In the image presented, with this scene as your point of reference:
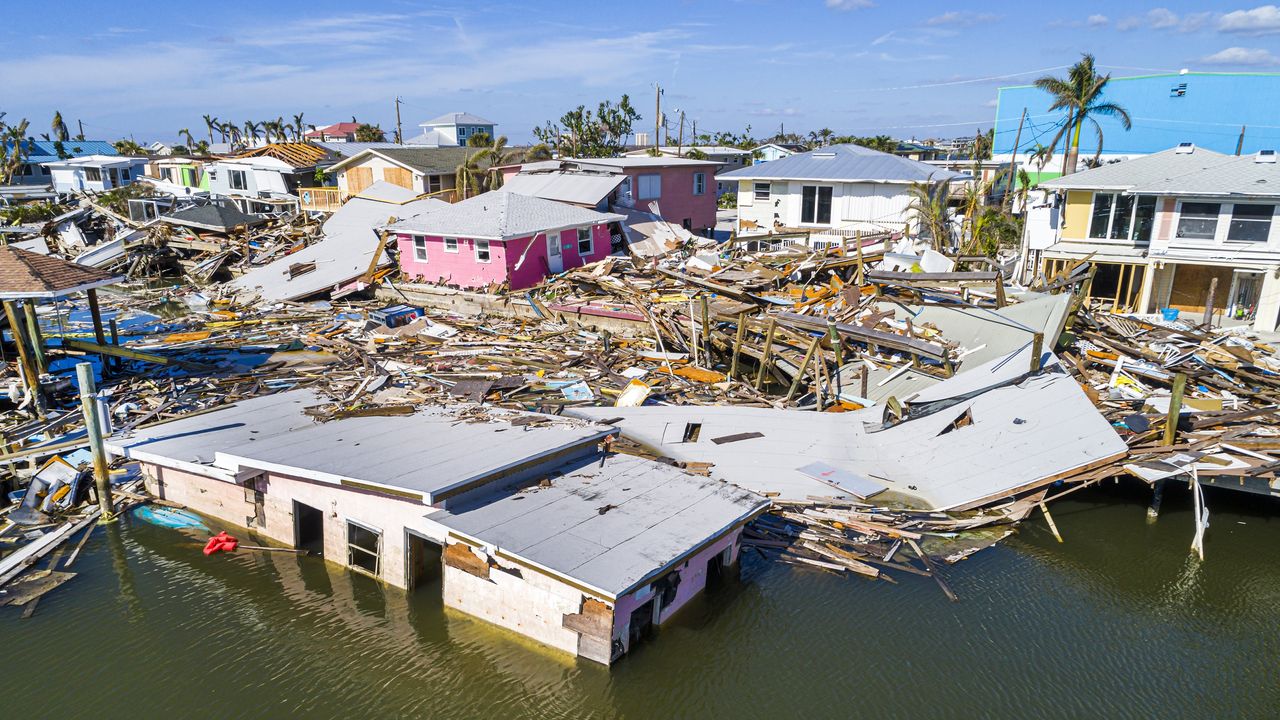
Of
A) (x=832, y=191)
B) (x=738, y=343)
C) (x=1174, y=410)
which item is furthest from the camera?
(x=832, y=191)

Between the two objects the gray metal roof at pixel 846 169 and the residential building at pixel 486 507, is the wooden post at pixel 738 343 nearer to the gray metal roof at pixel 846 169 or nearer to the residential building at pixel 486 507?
the residential building at pixel 486 507

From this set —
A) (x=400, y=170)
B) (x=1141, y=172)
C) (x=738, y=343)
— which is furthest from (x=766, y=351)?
(x=400, y=170)

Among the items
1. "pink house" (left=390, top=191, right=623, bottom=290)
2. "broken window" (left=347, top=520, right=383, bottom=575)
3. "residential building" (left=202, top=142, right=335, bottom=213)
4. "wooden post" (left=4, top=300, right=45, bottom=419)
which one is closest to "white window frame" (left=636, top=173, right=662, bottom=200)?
"pink house" (left=390, top=191, right=623, bottom=290)

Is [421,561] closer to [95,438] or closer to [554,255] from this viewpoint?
[95,438]

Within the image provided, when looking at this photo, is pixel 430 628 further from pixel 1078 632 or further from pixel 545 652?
pixel 1078 632

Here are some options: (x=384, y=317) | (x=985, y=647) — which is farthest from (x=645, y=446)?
(x=384, y=317)

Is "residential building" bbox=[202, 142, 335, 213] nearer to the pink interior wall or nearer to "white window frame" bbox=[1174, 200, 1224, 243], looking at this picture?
the pink interior wall
